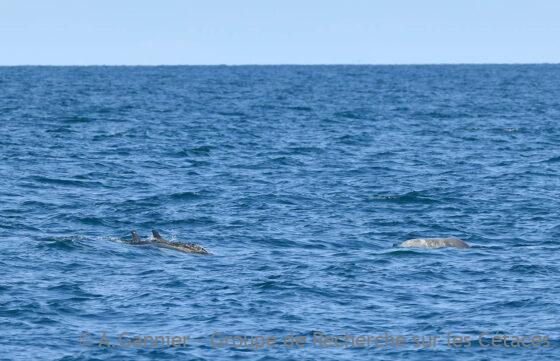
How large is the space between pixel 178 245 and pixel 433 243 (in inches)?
326

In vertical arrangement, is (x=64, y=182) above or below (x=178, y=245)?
above

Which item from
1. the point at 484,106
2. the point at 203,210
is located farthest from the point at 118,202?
the point at 484,106

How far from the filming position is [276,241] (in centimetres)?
3759

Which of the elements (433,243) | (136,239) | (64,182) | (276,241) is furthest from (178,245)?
(64,182)

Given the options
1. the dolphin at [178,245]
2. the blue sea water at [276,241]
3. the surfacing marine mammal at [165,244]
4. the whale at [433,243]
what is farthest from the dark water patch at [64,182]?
the whale at [433,243]

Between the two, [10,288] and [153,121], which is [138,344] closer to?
[10,288]

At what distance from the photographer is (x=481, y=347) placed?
25.2 m

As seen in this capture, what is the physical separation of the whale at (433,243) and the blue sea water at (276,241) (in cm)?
59

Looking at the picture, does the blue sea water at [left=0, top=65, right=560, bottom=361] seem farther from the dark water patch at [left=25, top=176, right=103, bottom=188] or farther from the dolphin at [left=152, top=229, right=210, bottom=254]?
the dolphin at [left=152, top=229, right=210, bottom=254]

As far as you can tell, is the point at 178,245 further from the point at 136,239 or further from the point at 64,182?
the point at 64,182

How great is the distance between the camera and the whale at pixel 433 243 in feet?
119

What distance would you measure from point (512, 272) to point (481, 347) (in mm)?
7780

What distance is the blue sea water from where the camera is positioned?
26.2 meters

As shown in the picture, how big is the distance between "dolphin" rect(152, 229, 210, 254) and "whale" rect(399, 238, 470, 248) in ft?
21.8
